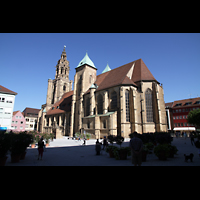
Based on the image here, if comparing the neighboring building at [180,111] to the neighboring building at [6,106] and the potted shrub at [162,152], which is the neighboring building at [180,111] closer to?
the potted shrub at [162,152]

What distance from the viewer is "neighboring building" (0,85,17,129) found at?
99.7 ft

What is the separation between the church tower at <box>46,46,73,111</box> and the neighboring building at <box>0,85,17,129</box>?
80.1 feet

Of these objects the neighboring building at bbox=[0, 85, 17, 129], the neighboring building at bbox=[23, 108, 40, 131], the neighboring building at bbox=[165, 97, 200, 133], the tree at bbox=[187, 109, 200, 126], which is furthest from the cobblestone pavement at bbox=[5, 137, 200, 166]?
the neighboring building at bbox=[23, 108, 40, 131]

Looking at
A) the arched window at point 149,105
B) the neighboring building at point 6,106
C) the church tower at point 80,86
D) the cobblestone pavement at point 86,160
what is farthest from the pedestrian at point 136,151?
the neighboring building at point 6,106

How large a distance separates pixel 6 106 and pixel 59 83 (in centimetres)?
2768

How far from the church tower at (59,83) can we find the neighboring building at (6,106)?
2442 cm

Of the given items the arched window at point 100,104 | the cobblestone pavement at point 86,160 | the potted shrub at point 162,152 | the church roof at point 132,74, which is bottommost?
the cobblestone pavement at point 86,160

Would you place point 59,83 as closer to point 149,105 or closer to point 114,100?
point 114,100

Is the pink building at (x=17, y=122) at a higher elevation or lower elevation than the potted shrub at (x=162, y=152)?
higher

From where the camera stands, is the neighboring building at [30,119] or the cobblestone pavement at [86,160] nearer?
the cobblestone pavement at [86,160]

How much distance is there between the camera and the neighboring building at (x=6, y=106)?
30.4m

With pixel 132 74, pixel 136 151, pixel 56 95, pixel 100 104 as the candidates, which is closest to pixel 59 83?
pixel 56 95
